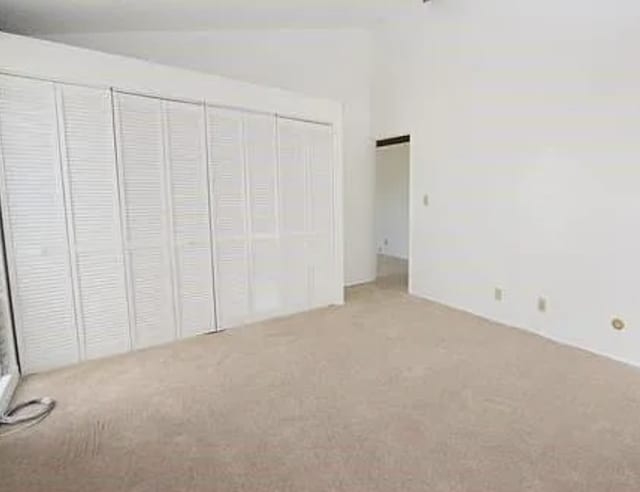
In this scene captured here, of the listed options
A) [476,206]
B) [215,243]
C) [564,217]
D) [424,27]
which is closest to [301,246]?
[215,243]

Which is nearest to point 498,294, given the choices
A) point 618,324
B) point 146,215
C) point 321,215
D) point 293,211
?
point 618,324

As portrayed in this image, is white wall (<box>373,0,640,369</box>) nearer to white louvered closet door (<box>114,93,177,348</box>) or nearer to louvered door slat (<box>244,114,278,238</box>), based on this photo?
louvered door slat (<box>244,114,278,238</box>)

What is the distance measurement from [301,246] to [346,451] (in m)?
2.35

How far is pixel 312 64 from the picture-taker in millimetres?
4730

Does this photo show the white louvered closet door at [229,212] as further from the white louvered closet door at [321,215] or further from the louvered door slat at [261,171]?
the white louvered closet door at [321,215]

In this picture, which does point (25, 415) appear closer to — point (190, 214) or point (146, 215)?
point (146, 215)

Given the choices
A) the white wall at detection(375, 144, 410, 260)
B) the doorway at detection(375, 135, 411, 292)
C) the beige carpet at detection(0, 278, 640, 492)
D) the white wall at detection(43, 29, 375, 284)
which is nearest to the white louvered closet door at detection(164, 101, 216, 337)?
the beige carpet at detection(0, 278, 640, 492)

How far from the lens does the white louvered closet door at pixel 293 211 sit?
3.83 metres

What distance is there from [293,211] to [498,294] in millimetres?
2055

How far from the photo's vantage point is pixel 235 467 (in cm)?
181

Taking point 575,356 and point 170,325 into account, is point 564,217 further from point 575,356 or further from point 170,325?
point 170,325

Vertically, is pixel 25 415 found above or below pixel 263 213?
below

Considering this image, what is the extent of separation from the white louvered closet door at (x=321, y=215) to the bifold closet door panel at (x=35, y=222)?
6.91 feet

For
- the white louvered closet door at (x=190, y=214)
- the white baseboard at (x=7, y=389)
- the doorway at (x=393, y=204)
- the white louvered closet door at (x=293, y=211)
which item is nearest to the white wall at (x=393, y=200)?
the doorway at (x=393, y=204)
